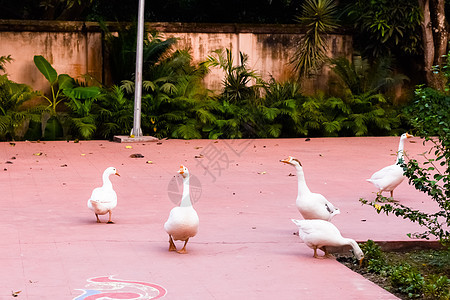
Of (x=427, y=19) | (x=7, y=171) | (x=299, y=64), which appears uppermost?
(x=427, y=19)

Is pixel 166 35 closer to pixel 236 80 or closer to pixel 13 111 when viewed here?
pixel 236 80

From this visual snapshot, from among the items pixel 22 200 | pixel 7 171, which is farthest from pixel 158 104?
pixel 22 200

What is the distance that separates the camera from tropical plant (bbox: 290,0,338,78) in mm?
20781

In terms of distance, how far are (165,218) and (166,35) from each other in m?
12.1

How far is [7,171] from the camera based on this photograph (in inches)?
520

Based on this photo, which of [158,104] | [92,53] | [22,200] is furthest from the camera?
[92,53]

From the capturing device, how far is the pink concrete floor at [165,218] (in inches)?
259

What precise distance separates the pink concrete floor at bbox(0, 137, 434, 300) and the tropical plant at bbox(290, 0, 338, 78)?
4.98 metres

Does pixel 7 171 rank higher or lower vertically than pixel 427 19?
lower

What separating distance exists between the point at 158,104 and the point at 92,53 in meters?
2.66

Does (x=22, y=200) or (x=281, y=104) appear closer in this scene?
(x=22, y=200)

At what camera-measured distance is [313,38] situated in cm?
2084

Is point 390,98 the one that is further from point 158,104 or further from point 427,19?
point 158,104

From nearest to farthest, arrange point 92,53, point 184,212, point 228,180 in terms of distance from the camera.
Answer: point 184,212 → point 228,180 → point 92,53
